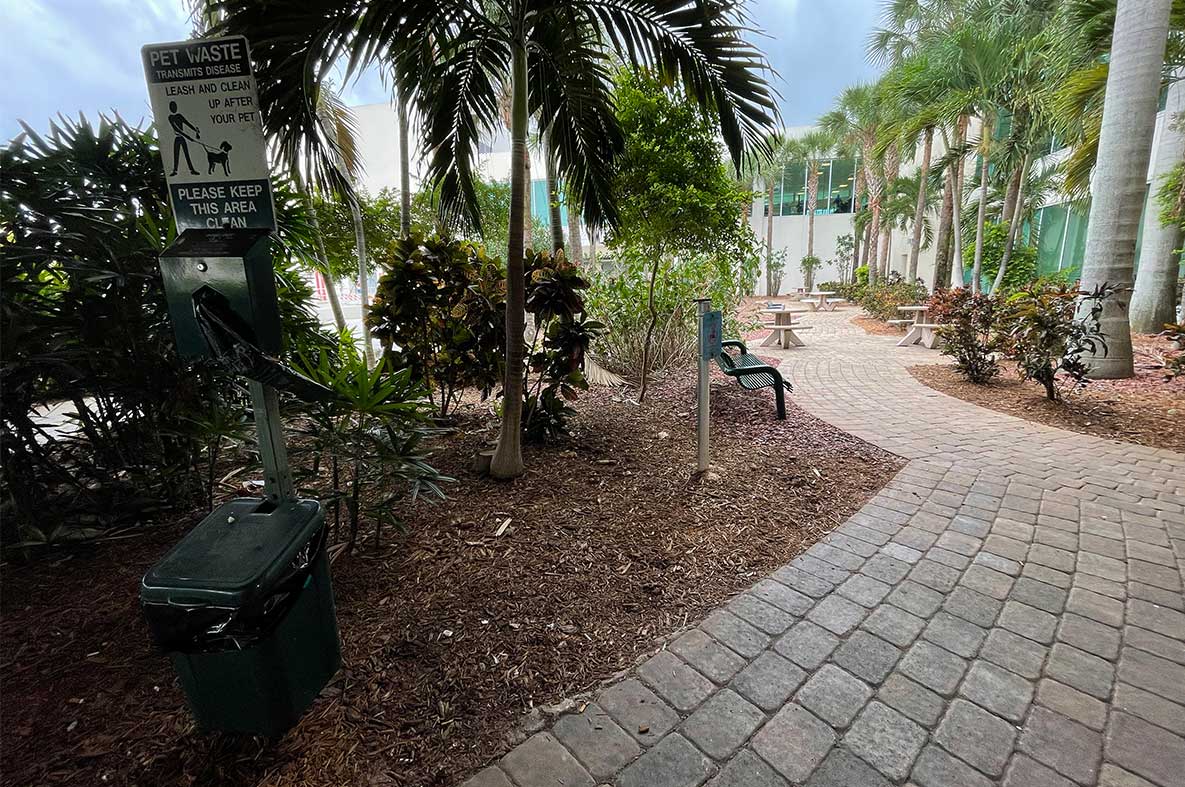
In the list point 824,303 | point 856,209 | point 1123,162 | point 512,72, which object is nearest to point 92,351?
point 512,72

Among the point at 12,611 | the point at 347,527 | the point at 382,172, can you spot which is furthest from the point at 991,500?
the point at 382,172

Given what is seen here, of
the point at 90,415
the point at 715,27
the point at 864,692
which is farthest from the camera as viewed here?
the point at 715,27

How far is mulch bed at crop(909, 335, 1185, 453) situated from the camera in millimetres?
4543

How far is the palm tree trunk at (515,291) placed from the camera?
9.82 ft

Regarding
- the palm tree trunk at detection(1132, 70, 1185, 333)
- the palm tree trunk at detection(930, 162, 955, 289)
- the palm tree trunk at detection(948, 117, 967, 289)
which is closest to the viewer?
the palm tree trunk at detection(1132, 70, 1185, 333)

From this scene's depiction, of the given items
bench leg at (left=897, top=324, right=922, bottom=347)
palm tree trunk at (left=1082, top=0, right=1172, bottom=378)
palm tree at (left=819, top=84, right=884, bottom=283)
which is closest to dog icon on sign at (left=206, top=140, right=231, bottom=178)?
palm tree trunk at (left=1082, top=0, right=1172, bottom=378)

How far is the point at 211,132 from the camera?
1.47 meters

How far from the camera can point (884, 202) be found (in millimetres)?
22688

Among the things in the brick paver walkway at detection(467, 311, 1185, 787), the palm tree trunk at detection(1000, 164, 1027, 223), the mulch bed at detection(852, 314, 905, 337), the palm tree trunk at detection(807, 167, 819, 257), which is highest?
the palm tree trunk at detection(807, 167, 819, 257)

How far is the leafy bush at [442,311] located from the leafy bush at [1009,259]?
17.4 meters

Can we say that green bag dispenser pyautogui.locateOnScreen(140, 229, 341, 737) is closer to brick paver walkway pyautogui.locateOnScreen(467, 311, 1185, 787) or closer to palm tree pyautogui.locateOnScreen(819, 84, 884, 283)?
brick paver walkway pyautogui.locateOnScreen(467, 311, 1185, 787)

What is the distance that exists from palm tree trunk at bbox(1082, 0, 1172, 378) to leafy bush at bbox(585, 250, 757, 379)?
395 cm

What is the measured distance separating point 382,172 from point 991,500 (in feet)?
91.9

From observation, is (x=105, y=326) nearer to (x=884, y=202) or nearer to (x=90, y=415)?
(x=90, y=415)
